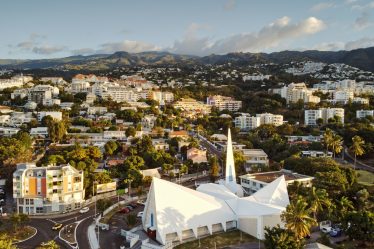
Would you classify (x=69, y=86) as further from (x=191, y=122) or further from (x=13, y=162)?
(x=13, y=162)

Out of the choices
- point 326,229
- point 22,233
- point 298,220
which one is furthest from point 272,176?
point 22,233

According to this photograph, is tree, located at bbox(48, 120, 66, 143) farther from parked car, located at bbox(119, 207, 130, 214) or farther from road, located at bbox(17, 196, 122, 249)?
parked car, located at bbox(119, 207, 130, 214)

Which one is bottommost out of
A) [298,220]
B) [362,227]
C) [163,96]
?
[362,227]

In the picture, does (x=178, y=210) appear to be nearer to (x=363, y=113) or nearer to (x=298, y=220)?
(x=298, y=220)

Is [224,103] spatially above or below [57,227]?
above

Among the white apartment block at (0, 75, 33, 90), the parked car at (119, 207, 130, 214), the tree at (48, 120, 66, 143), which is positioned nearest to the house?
the parked car at (119, 207, 130, 214)

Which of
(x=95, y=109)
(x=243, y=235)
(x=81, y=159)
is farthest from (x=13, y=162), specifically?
(x=95, y=109)
